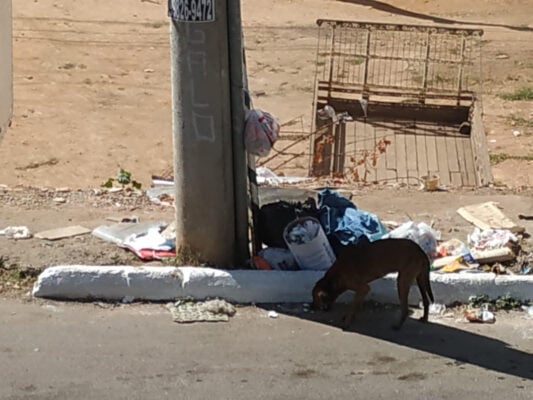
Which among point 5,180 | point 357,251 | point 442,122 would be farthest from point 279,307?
point 442,122

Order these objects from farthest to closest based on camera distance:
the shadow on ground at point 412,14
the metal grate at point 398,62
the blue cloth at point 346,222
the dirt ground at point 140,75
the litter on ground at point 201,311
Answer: the shadow on ground at point 412,14
the metal grate at point 398,62
the dirt ground at point 140,75
the blue cloth at point 346,222
the litter on ground at point 201,311

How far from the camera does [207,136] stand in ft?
21.6

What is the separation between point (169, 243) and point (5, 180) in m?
6.06

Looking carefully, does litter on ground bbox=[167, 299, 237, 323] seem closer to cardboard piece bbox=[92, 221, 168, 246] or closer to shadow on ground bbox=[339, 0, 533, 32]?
cardboard piece bbox=[92, 221, 168, 246]

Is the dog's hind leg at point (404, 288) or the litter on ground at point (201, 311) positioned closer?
the dog's hind leg at point (404, 288)

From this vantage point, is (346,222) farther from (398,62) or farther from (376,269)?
(398,62)

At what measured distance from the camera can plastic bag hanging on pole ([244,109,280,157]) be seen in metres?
6.64

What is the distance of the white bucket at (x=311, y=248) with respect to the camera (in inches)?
264

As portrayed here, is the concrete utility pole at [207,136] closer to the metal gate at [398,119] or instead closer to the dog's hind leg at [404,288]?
the dog's hind leg at [404,288]

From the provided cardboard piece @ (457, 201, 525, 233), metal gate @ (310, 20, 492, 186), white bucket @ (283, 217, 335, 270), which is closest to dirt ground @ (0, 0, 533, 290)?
cardboard piece @ (457, 201, 525, 233)

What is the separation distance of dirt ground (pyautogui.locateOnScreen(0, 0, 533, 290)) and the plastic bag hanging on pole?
1.14m

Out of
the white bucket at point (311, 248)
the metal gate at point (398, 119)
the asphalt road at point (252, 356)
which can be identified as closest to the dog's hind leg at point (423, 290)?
the asphalt road at point (252, 356)

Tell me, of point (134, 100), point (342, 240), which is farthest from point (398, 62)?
point (342, 240)

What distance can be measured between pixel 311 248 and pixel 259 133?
2.52ft
